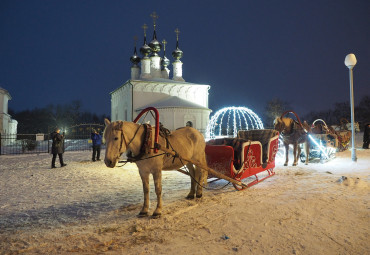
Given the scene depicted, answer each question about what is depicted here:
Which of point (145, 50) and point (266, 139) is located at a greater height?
point (145, 50)

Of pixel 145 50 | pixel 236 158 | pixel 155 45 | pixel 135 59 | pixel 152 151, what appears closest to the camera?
pixel 152 151

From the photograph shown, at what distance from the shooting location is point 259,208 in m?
4.92

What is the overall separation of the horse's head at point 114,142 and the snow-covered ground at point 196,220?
3.61ft

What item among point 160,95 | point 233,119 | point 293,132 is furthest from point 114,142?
point 160,95

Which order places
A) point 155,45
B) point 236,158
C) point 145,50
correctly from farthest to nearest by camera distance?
1. point 155,45
2. point 145,50
3. point 236,158

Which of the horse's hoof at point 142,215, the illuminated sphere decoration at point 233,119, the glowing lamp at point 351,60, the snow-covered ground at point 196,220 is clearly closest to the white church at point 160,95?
the illuminated sphere decoration at point 233,119

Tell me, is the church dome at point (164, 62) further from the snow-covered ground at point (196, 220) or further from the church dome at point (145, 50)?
the snow-covered ground at point (196, 220)

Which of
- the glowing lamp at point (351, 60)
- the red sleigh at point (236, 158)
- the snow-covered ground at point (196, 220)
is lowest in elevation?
the snow-covered ground at point (196, 220)

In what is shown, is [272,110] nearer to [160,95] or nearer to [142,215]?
[160,95]

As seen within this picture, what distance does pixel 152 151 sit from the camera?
4.52 metres

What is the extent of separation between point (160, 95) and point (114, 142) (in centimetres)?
3070

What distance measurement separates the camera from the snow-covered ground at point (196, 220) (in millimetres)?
3412

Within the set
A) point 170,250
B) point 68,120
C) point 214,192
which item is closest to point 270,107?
point 68,120

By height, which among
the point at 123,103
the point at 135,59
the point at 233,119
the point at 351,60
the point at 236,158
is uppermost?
the point at 135,59
